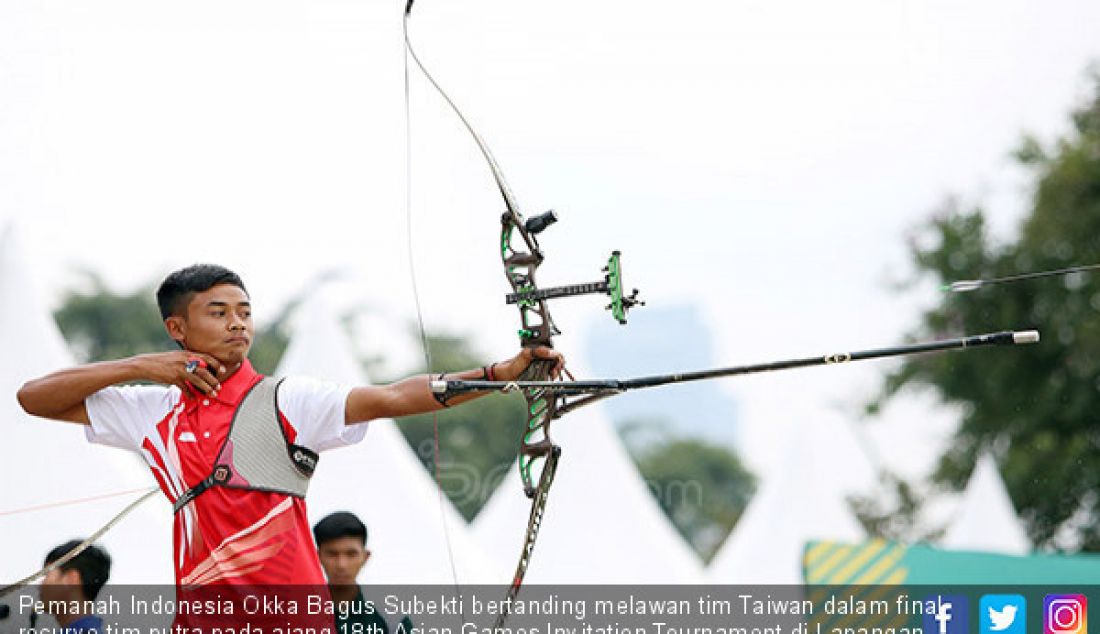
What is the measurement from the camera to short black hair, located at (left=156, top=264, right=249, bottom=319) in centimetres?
326

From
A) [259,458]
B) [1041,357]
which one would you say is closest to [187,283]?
[259,458]

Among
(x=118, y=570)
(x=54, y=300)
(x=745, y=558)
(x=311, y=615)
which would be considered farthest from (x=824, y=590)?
(x=54, y=300)

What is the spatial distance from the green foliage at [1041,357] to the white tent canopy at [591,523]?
36.0 feet

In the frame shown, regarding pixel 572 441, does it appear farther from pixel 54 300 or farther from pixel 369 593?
pixel 54 300

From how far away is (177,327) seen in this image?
3.31 meters

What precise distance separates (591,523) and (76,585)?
4713 mm

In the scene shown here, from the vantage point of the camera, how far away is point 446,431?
34188mm

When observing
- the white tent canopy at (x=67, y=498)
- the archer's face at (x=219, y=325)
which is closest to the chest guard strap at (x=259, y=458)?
the archer's face at (x=219, y=325)

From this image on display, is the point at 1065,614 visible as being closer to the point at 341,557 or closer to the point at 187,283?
the point at 341,557

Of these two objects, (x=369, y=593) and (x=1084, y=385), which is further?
(x=1084, y=385)

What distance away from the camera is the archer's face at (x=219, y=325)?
3.22 meters

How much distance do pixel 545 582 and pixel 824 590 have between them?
1.67m

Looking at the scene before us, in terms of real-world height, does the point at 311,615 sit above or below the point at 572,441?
below

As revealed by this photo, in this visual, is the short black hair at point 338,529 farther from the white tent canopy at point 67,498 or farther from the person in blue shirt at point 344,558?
the white tent canopy at point 67,498
